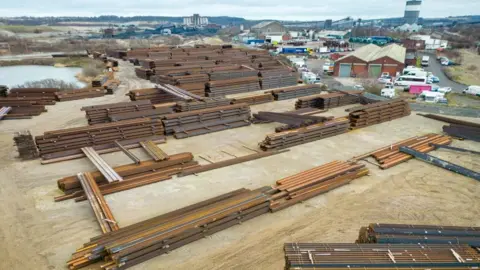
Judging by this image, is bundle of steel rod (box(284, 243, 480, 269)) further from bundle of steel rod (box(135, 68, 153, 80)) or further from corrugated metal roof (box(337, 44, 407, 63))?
corrugated metal roof (box(337, 44, 407, 63))

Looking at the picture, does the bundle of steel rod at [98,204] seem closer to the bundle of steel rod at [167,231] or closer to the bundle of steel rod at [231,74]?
the bundle of steel rod at [167,231]

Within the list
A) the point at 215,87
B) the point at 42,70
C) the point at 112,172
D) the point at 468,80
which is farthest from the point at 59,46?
the point at 468,80

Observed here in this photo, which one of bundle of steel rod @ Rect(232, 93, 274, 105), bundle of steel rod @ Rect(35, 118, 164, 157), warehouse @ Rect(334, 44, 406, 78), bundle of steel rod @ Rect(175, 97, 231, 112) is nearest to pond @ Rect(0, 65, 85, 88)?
bundle of steel rod @ Rect(175, 97, 231, 112)

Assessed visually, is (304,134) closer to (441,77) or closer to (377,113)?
(377,113)

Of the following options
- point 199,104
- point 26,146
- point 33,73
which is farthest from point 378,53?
point 33,73

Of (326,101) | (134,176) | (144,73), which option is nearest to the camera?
(134,176)

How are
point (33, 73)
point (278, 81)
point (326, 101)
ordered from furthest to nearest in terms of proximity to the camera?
point (33, 73) < point (278, 81) < point (326, 101)
